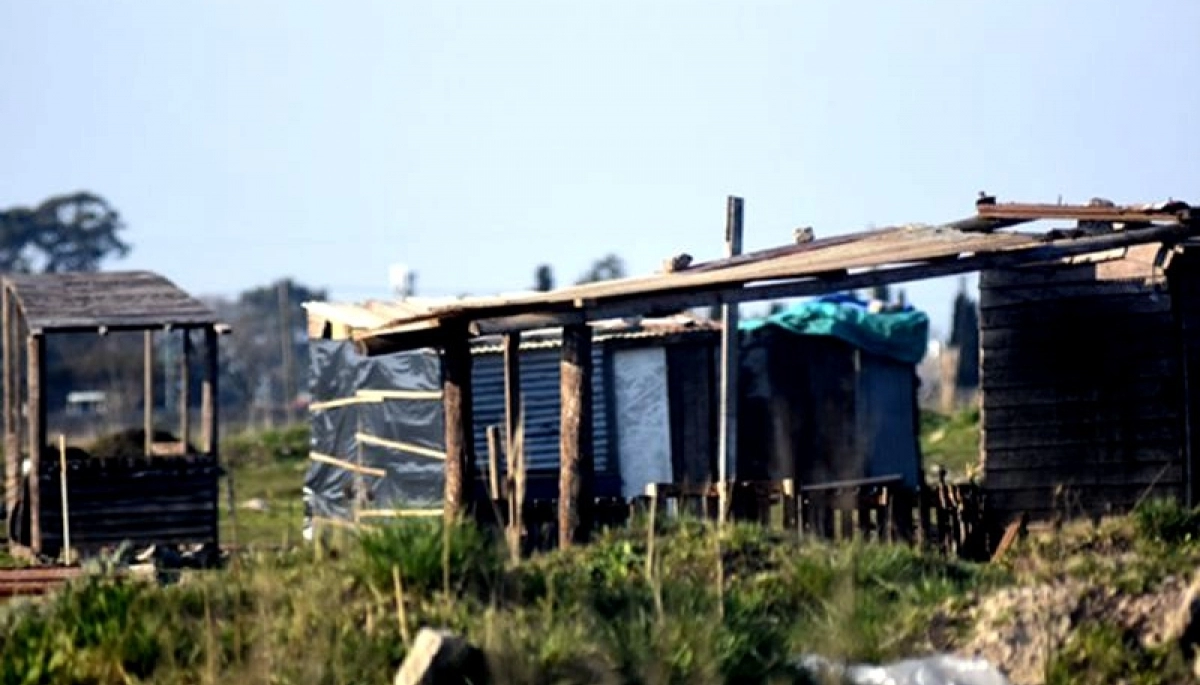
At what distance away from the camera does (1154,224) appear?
17781 millimetres

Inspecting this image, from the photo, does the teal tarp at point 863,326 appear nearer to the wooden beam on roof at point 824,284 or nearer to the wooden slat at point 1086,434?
the wooden slat at point 1086,434

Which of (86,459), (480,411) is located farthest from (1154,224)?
(86,459)

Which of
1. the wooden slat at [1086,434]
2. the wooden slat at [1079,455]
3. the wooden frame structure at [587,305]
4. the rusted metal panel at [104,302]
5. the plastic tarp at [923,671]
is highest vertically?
the rusted metal panel at [104,302]

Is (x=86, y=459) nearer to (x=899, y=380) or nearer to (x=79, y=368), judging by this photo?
(x=899, y=380)

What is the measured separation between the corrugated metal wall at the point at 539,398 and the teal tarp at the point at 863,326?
6.46ft

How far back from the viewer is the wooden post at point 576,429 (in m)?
16.0

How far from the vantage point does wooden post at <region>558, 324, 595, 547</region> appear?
16.0m

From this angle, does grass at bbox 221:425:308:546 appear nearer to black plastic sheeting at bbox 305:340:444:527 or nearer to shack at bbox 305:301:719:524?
black plastic sheeting at bbox 305:340:444:527

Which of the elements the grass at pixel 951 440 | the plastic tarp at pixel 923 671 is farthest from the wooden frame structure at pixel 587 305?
the grass at pixel 951 440

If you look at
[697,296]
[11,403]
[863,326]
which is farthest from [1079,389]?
[11,403]

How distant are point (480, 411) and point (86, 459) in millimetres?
4356

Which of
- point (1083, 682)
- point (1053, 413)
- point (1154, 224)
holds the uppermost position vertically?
point (1154, 224)

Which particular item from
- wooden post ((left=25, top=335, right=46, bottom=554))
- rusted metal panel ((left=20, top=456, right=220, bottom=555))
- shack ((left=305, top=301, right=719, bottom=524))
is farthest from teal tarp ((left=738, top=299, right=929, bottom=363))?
wooden post ((left=25, top=335, right=46, bottom=554))

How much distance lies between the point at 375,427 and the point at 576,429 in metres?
11.9
